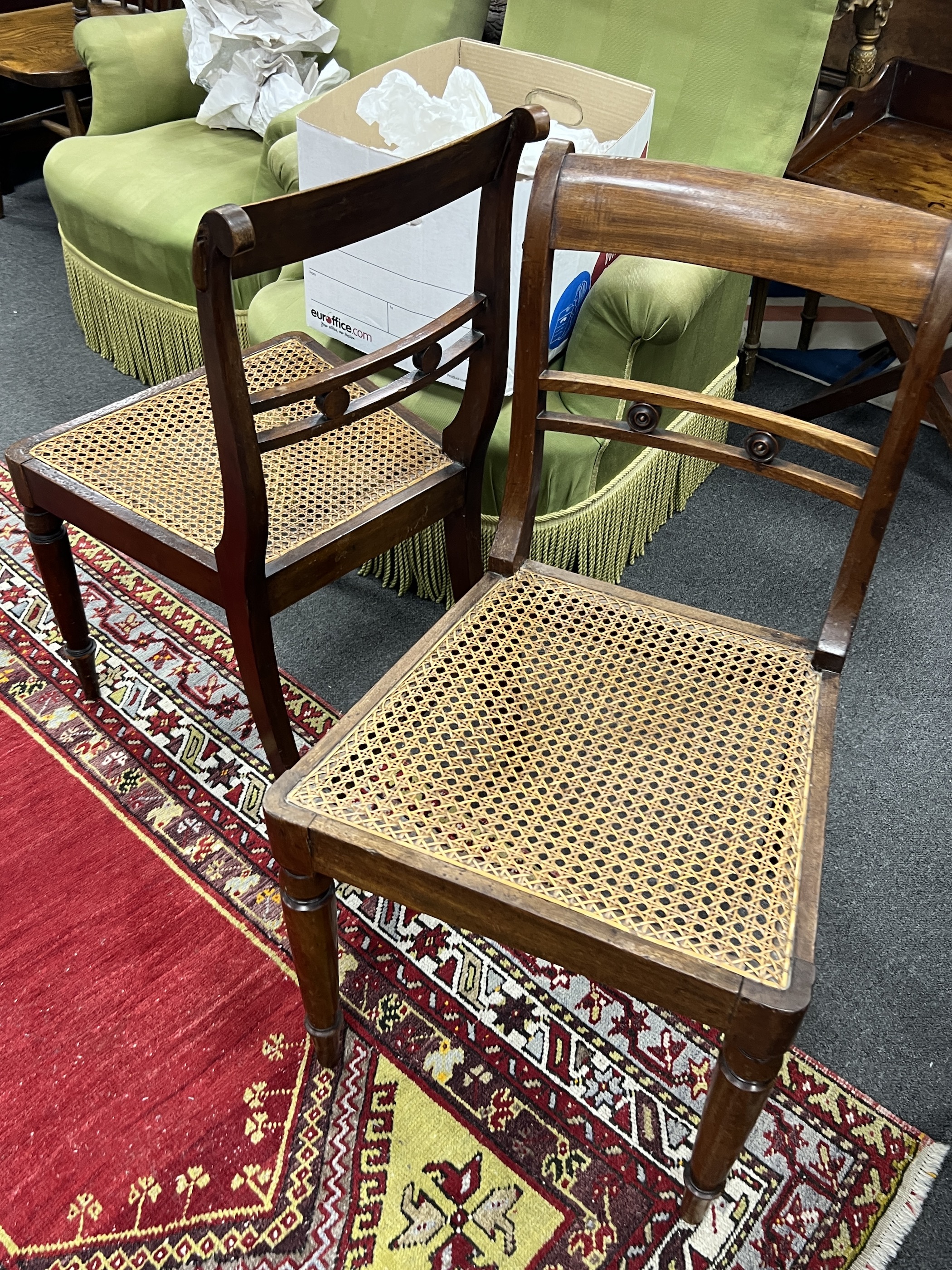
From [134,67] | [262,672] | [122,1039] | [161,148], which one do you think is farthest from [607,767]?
[134,67]

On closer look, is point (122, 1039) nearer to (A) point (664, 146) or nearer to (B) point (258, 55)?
(A) point (664, 146)

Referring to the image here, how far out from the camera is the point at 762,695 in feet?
3.60

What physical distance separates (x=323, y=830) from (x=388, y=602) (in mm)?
975

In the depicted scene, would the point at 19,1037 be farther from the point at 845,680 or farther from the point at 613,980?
the point at 845,680

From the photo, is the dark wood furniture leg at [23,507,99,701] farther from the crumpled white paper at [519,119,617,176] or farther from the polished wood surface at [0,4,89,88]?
the polished wood surface at [0,4,89,88]

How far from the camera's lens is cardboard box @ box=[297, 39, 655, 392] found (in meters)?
1.49

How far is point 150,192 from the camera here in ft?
7.25

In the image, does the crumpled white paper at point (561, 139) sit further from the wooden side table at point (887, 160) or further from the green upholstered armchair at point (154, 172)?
the green upholstered armchair at point (154, 172)

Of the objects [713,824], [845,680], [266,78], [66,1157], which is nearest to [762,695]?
[713,824]

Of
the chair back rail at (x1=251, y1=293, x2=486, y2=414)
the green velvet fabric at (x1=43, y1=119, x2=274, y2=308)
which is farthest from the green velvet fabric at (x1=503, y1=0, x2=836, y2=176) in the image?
the chair back rail at (x1=251, y1=293, x2=486, y2=414)

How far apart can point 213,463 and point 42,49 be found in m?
2.26

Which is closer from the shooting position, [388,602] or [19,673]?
[19,673]

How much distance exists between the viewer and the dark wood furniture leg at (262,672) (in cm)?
124

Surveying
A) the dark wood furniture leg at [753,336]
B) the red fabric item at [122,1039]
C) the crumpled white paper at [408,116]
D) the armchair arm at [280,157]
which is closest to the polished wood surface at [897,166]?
the dark wood furniture leg at [753,336]
